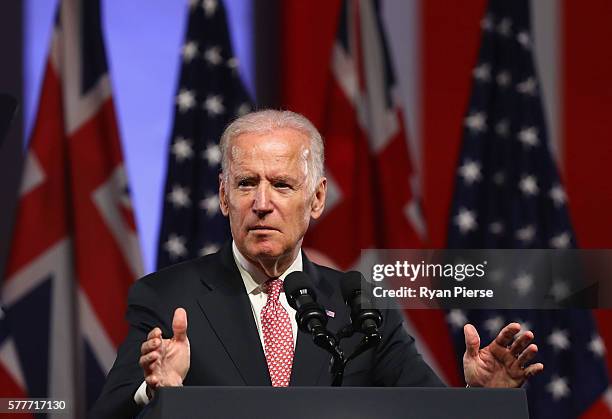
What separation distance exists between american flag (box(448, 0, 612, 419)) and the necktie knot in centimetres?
189

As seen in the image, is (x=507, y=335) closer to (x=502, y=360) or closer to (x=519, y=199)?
(x=502, y=360)

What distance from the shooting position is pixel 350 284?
2432mm

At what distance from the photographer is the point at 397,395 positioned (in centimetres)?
213

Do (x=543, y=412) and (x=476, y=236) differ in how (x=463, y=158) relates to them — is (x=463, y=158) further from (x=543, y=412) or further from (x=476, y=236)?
(x=543, y=412)

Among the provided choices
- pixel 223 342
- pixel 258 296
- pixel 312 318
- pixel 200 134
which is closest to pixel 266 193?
pixel 258 296

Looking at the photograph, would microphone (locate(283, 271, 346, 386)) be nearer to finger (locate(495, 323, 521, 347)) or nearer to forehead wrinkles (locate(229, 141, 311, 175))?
finger (locate(495, 323, 521, 347))

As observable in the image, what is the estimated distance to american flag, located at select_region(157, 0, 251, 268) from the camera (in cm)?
467

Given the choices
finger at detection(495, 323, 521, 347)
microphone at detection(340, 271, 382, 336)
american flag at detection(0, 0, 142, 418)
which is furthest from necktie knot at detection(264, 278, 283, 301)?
american flag at detection(0, 0, 142, 418)

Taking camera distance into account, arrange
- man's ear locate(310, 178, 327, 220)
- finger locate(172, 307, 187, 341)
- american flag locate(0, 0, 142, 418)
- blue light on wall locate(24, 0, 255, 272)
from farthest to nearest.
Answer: blue light on wall locate(24, 0, 255, 272) < american flag locate(0, 0, 142, 418) < man's ear locate(310, 178, 327, 220) < finger locate(172, 307, 187, 341)

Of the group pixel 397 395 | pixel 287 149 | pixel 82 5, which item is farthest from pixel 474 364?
pixel 82 5

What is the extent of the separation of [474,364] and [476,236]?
2.24m

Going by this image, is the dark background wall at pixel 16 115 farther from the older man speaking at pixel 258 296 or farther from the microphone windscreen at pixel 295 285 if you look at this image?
the microphone windscreen at pixel 295 285

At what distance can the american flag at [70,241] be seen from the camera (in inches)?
178

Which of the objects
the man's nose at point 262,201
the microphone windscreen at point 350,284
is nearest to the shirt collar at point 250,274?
the man's nose at point 262,201
